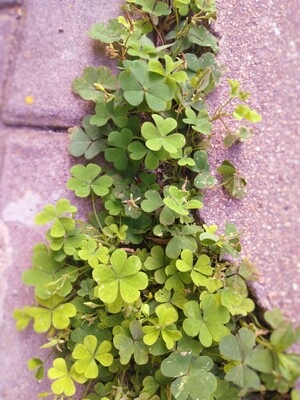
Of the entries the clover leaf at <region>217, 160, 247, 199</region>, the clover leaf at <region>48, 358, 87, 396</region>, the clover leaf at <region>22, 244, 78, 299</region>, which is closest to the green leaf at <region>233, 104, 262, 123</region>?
the clover leaf at <region>217, 160, 247, 199</region>

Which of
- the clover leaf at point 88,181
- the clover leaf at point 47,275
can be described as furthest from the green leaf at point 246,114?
the clover leaf at point 47,275

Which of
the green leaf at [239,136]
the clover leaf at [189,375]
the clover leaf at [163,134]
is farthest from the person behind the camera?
the green leaf at [239,136]

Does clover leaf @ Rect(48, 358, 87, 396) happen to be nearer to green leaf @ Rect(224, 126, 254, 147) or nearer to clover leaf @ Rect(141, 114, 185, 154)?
clover leaf @ Rect(141, 114, 185, 154)

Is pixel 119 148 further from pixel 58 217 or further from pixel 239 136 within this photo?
pixel 239 136

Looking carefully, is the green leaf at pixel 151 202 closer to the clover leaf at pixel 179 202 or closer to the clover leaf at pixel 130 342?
the clover leaf at pixel 179 202

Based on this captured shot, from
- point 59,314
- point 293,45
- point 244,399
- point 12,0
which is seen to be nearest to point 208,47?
point 293,45

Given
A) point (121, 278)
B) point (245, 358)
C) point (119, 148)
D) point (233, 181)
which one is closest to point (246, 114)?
point (233, 181)

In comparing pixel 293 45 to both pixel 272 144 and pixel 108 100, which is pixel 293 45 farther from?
pixel 108 100
